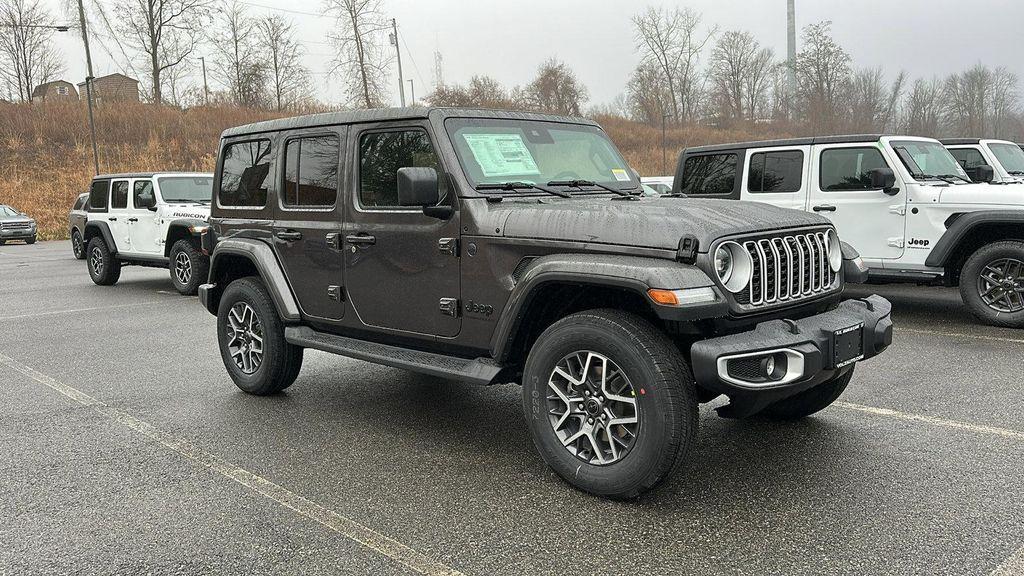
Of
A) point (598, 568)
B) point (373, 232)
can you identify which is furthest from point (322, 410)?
point (598, 568)

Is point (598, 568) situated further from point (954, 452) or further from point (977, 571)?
point (954, 452)

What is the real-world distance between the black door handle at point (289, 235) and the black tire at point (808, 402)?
3197 mm

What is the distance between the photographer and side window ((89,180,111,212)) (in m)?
14.1

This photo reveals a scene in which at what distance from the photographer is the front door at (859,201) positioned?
8.32 m

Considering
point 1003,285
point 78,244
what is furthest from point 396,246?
point 78,244

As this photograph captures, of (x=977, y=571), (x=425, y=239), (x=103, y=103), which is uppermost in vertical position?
(x=103, y=103)

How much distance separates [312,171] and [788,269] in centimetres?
311

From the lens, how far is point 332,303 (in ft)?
16.9

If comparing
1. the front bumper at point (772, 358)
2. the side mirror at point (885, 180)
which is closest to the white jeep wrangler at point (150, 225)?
the side mirror at point (885, 180)

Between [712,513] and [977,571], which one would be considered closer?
[977,571]

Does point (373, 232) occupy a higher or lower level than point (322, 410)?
higher

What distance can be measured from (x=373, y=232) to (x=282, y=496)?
164cm

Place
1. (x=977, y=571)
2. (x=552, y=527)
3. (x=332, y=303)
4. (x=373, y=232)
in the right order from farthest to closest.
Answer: (x=332, y=303) → (x=373, y=232) → (x=552, y=527) → (x=977, y=571)

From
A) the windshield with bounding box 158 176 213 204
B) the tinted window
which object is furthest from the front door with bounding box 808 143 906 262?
the windshield with bounding box 158 176 213 204
